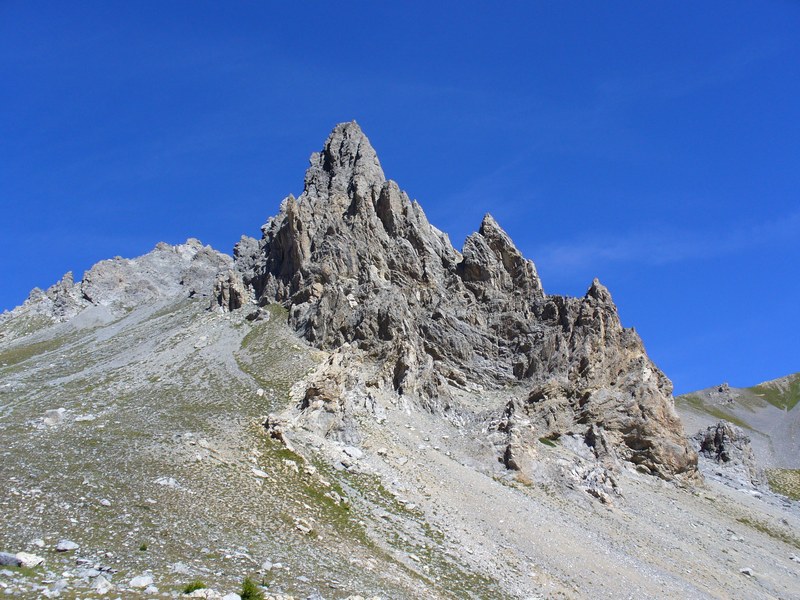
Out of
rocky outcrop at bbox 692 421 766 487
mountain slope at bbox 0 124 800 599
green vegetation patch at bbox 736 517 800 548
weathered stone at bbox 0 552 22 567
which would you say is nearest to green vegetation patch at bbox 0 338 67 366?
mountain slope at bbox 0 124 800 599

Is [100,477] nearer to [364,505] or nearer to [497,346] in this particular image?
[364,505]

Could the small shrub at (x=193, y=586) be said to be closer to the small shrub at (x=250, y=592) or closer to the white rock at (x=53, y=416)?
the small shrub at (x=250, y=592)

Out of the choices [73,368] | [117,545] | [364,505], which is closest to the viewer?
[117,545]

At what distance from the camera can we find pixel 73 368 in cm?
7719

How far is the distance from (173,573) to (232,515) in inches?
377

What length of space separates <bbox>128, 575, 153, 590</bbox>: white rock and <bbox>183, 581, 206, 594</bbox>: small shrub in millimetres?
1339

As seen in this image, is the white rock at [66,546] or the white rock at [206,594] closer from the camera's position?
the white rock at [206,594]

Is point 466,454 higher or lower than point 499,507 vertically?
higher

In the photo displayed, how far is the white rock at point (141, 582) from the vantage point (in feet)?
75.2

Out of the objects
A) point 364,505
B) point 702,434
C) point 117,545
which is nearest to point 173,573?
point 117,545

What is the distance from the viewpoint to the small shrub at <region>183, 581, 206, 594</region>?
23109mm

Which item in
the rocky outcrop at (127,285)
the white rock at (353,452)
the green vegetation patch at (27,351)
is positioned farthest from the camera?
the rocky outcrop at (127,285)

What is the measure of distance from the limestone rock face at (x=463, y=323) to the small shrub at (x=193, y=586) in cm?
3399

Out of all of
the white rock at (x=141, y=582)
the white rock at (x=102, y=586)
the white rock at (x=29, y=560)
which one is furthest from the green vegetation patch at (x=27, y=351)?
the white rock at (x=102, y=586)
